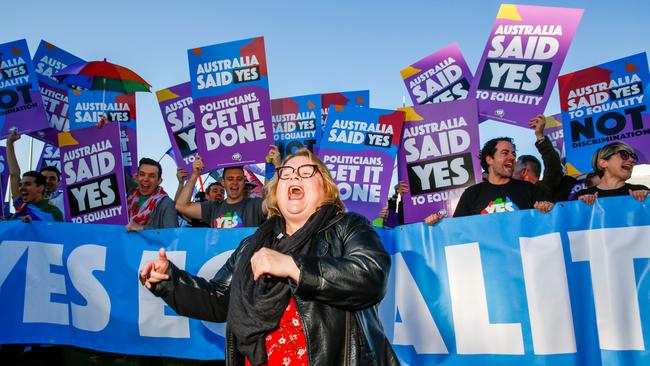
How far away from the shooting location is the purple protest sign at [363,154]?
18.9 ft

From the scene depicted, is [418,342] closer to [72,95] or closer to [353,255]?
[353,255]

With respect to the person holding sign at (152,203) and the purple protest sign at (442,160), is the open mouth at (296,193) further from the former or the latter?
the purple protest sign at (442,160)

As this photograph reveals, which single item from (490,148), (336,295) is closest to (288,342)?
(336,295)

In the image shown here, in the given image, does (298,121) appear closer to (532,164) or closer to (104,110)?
(104,110)

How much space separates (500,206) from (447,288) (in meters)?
0.90

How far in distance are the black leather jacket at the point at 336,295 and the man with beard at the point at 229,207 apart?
2970 mm

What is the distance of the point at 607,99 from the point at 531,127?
999 mm

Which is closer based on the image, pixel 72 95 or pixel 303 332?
pixel 303 332

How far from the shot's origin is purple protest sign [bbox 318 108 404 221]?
575 centimetres

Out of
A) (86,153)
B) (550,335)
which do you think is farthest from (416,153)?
(86,153)

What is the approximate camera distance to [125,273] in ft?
15.1

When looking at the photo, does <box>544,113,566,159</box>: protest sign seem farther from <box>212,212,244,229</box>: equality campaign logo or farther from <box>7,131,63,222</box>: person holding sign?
<box>7,131,63,222</box>: person holding sign

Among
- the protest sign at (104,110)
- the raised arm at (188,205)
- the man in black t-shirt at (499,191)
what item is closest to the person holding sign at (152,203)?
the raised arm at (188,205)

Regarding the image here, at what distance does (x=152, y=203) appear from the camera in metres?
5.40
